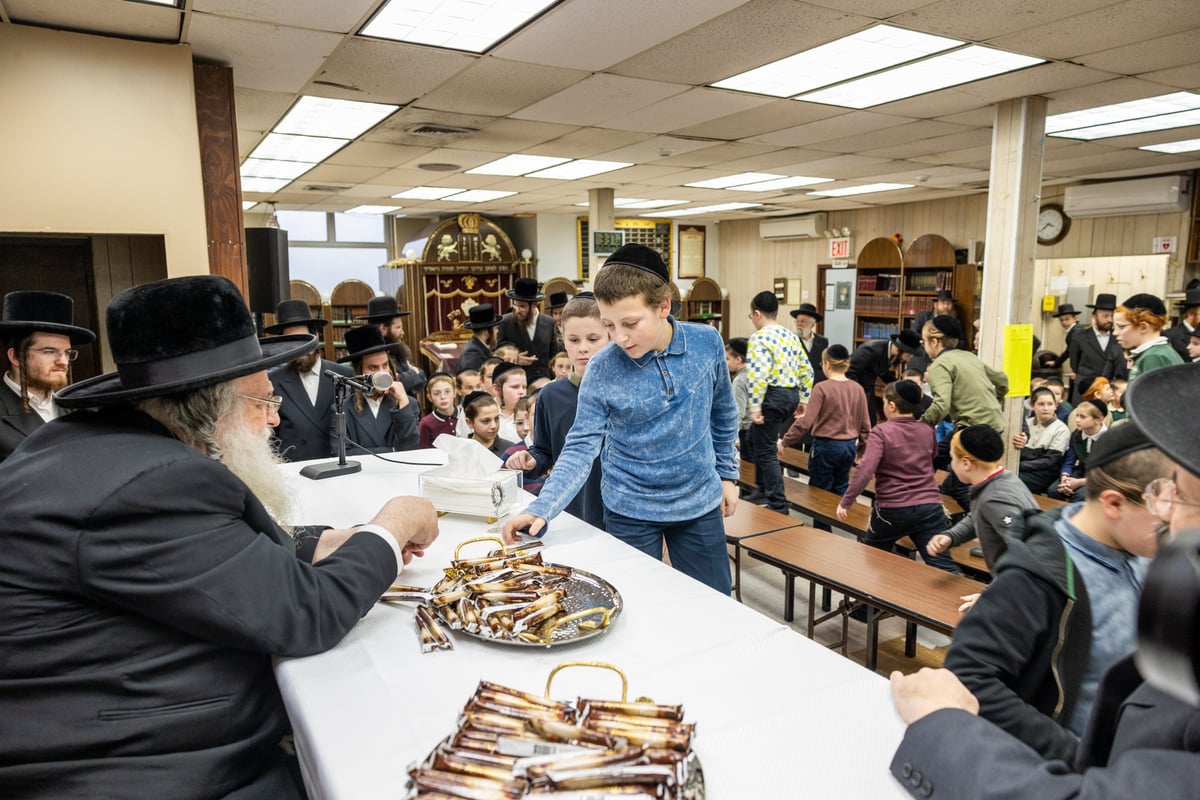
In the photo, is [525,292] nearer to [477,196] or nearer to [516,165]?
[516,165]

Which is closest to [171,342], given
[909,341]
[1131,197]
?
[909,341]

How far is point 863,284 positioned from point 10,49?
10.8m

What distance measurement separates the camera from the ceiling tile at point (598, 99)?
4.36 meters

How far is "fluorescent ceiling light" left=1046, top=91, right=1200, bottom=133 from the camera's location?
16.3 feet

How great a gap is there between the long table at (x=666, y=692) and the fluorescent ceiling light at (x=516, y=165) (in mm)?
5898

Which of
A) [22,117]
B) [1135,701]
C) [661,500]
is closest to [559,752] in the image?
[1135,701]

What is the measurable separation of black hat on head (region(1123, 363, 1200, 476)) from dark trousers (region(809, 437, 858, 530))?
4.67 meters

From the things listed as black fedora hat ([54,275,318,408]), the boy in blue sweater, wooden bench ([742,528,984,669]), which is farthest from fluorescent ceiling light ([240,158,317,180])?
black fedora hat ([54,275,318,408])

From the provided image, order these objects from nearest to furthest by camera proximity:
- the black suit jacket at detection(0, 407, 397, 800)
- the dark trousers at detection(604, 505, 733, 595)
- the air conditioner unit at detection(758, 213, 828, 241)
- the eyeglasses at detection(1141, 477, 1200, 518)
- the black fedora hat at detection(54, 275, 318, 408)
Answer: the eyeglasses at detection(1141, 477, 1200, 518)
the black suit jacket at detection(0, 407, 397, 800)
the black fedora hat at detection(54, 275, 318, 408)
the dark trousers at detection(604, 505, 733, 595)
the air conditioner unit at detection(758, 213, 828, 241)

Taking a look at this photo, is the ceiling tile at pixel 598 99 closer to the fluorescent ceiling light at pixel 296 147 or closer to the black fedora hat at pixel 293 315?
the fluorescent ceiling light at pixel 296 147

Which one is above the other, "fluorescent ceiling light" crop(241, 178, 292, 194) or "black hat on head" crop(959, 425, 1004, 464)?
"fluorescent ceiling light" crop(241, 178, 292, 194)

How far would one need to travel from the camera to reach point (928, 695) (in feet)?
3.37

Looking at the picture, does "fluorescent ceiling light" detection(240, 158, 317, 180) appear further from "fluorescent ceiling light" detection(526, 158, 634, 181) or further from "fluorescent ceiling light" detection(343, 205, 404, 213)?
"fluorescent ceiling light" detection(343, 205, 404, 213)

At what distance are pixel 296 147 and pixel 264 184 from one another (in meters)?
2.46
